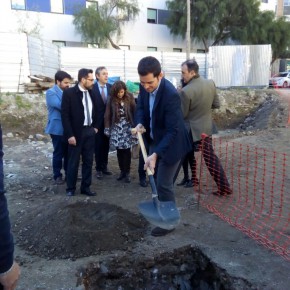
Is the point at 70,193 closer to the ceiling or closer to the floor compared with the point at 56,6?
closer to the floor

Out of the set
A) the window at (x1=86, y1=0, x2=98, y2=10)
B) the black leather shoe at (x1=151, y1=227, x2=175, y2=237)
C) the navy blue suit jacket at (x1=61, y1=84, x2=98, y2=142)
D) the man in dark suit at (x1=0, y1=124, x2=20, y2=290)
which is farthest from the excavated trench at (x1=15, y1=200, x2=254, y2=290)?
the window at (x1=86, y1=0, x2=98, y2=10)

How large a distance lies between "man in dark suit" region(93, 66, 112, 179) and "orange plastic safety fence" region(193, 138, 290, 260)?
1607 mm

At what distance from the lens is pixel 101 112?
5711mm

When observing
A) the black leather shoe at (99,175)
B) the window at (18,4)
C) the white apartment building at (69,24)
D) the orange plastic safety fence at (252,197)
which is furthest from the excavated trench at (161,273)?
the window at (18,4)

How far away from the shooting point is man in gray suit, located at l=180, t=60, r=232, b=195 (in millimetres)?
4691

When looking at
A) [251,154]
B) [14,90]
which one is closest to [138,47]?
[14,90]

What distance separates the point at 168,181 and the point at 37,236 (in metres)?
1.46

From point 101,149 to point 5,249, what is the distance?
15.2 ft

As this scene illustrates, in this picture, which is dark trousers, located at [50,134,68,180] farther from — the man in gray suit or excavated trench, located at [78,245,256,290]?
excavated trench, located at [78,245,256,290]

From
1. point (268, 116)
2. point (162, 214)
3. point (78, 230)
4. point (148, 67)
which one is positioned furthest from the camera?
point (268, 116)

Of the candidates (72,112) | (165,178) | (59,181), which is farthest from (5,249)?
(59,181)

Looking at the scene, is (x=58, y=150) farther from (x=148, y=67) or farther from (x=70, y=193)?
(x=148, y=67)

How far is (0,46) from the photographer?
39.8ft

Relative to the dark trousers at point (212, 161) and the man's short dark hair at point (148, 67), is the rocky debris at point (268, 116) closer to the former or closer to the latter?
the dark trousers at point (212, 161)
